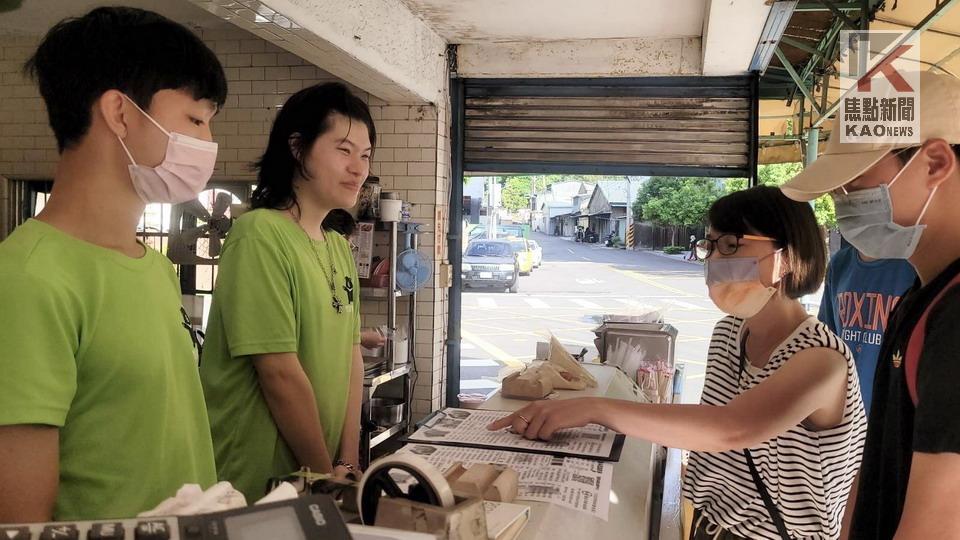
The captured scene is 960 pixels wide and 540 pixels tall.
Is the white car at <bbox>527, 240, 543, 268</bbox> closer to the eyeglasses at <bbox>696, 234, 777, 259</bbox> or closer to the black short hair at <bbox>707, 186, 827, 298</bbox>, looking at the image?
the eyeglasses at <bbox>696, 234, 777, 259</bbox>

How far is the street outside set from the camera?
9570 millimetres

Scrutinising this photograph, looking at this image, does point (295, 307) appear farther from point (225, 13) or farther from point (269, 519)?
point (225, 13)

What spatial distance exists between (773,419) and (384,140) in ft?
13.0

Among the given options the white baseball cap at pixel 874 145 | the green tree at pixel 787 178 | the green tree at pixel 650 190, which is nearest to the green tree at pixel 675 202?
the green tree at pixel 650 190

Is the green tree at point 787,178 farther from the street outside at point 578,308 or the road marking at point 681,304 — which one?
the road marking at point 681,304

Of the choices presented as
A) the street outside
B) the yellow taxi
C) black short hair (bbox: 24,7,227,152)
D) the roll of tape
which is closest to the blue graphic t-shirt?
the street outside

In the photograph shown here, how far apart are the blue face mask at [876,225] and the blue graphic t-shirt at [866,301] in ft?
4.23

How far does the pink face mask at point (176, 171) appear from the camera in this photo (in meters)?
1.19

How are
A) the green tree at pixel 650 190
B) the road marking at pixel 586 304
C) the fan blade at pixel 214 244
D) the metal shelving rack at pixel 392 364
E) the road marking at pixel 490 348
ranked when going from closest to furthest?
the metal shelving rack at pixel 392 364 < the fan blade at pixel 214 244 < the road marking at pixel 490 348 < the road marking at pixel 586 304 < the green tree at pixel 650 190

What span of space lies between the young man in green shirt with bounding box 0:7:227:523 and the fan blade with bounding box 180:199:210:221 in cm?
425

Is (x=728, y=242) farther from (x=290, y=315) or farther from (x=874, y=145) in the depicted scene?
(x=290, y=315)

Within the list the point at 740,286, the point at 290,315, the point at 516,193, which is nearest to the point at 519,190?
the point at 516,193

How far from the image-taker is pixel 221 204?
17.0 feet

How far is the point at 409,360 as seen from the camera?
4914mm
